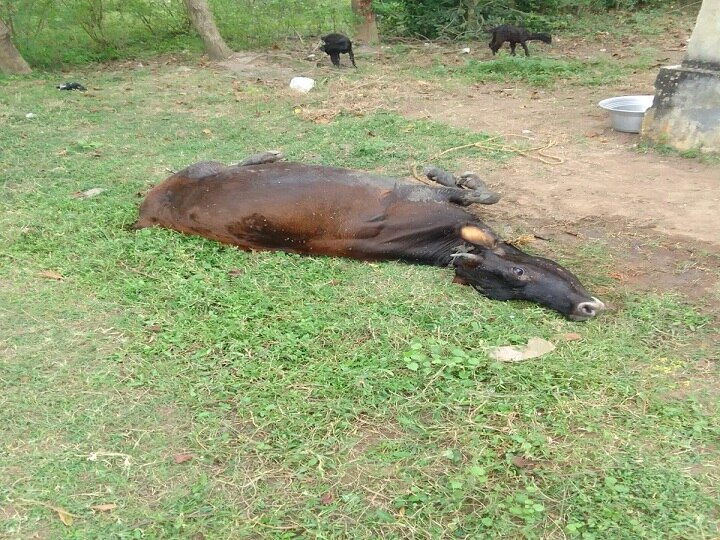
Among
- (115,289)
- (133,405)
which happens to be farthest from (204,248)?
(133,405)

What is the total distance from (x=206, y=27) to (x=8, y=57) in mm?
3044

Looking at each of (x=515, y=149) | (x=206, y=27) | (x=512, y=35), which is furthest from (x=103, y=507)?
(x=206, y=27)

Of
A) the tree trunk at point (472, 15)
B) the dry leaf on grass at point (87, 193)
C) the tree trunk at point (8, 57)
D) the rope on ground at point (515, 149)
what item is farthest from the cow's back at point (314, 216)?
the tree trunk at point (472, 15)

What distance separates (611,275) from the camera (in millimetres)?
4195

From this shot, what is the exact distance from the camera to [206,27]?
35.8 feet

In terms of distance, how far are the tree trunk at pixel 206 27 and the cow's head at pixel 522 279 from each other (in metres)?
8.20

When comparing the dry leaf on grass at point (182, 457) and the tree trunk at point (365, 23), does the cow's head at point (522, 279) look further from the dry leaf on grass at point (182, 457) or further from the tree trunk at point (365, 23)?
the tree trunk at point (365, 23)

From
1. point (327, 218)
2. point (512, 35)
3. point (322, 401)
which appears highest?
point (512, 35)

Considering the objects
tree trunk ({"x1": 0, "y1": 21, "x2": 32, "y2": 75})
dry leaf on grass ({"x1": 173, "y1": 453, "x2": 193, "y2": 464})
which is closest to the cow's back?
dry leaf on grass ({"x1": 173, "y1": 453, "x2": 193, "y2": 464})

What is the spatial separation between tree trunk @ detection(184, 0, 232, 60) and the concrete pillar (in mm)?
7268

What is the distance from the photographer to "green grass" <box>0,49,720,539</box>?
2.54m

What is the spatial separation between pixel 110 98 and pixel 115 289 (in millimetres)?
5558

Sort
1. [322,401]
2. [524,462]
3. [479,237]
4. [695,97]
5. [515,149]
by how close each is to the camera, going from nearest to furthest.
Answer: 1. [524,462]
2. [322,401]
3. [479,237]
4. [695,97]
5. [515,149]

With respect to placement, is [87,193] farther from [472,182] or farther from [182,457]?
[182,457]
